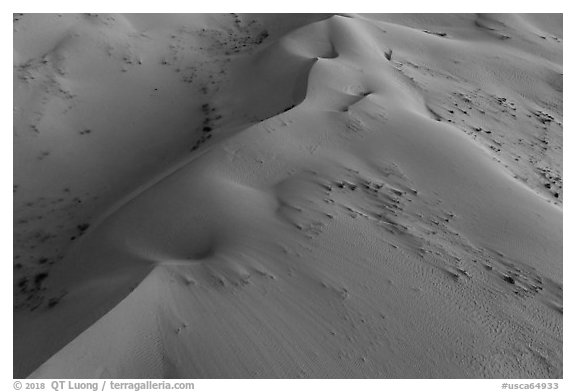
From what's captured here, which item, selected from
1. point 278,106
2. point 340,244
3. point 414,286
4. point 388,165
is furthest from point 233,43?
point 414,286

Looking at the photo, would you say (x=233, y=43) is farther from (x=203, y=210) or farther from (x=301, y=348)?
(x=301, y=348)

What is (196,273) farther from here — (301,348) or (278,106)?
(278,106)

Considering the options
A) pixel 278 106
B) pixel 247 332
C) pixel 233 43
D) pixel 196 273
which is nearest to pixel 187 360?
pixel 247 332

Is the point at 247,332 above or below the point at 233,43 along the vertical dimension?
below

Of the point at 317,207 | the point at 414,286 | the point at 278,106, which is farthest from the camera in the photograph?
the point at 278,106

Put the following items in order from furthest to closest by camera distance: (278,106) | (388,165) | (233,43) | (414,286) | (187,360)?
(233,43)
(278,106)
(388,165)
(414,286)
(187,360)

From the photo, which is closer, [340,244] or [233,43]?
[340,244]

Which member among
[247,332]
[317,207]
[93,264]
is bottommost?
[93,264]
